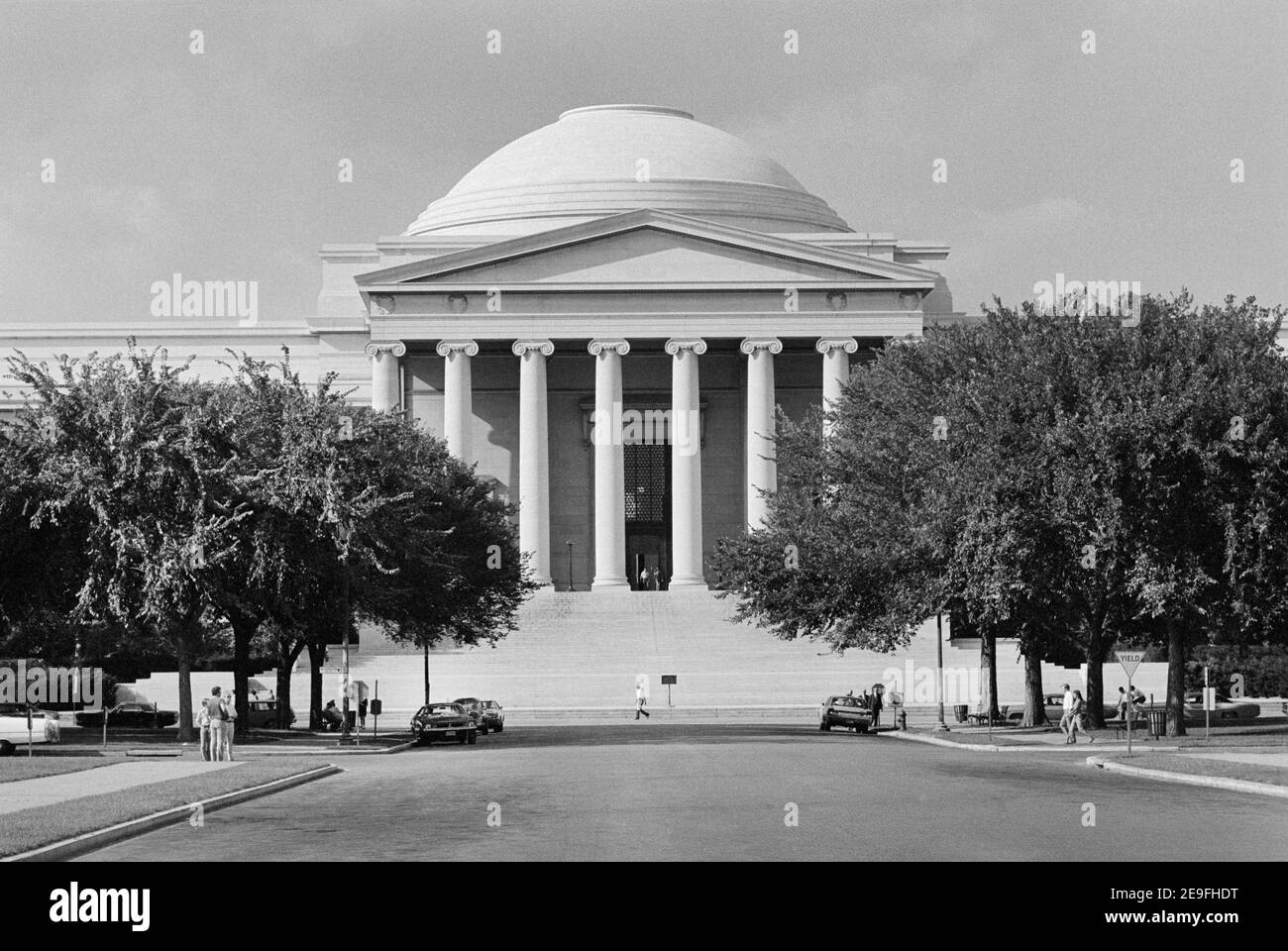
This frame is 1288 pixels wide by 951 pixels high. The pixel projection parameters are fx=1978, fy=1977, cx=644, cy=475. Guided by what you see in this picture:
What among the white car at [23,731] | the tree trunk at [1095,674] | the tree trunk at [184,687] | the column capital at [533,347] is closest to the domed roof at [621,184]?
the column capital at [533,347]

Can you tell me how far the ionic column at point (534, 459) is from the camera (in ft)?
311

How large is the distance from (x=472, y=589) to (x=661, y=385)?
36013mm

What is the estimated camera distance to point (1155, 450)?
47.3m

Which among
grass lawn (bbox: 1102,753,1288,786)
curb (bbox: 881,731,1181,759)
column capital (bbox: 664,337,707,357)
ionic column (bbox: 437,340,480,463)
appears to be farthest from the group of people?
column capital (bbox: 664,337,707,357)

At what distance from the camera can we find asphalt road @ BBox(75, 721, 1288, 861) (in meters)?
20.0

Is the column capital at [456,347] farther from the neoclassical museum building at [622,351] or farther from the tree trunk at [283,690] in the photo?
the tree trunk at [283,690]

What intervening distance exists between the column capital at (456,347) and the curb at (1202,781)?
201 ft

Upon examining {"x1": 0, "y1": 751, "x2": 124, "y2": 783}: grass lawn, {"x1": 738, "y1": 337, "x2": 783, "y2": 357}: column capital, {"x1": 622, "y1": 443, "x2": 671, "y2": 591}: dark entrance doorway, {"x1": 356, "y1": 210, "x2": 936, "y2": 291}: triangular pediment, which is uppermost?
{"x1": 356, "y1": 210, "x2": 936, "y2": 291}: triangular pediment

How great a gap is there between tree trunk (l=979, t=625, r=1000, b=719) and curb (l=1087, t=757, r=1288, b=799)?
17.2 m

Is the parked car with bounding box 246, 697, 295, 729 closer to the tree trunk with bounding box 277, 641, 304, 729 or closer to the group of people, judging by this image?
the tree trunk with bounding box 277, 641, 304, 729

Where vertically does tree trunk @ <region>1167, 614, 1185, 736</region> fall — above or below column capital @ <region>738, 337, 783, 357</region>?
below

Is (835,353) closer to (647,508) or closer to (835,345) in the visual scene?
(835,345)

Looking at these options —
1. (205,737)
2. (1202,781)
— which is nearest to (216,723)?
(205,737)
